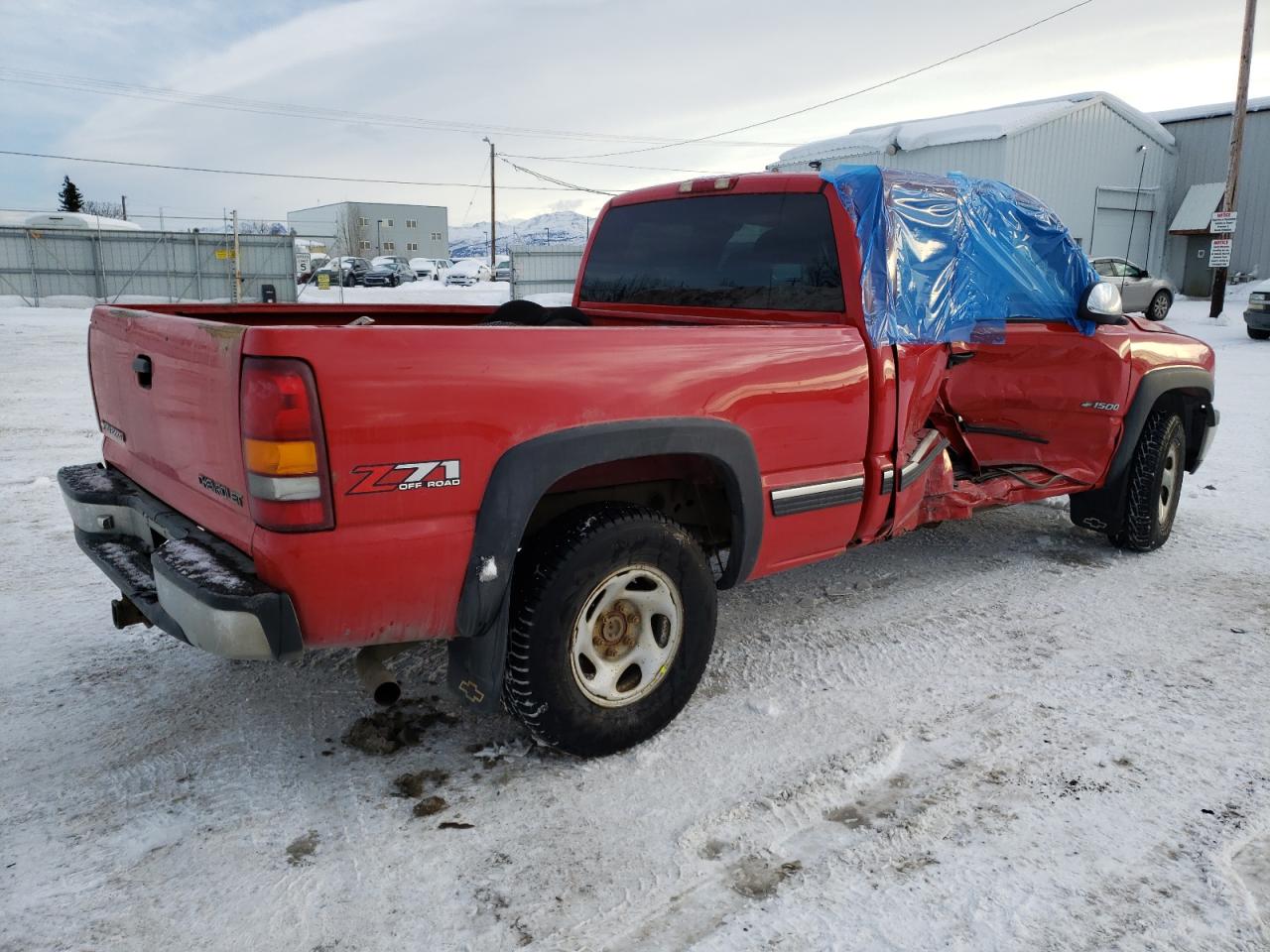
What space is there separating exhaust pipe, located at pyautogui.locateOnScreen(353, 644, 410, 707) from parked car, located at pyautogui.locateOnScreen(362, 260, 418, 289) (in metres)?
44.9

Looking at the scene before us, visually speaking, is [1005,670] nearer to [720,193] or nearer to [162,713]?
[720,193]

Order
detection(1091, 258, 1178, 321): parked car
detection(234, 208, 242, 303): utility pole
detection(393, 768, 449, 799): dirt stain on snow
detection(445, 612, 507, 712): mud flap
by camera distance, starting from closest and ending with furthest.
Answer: detection(445, 612, 507, 712): mud flap, detection(393, 768, 449, 799): dirt stain on snow, detection(1091, 258, 1178, 321): parked car, detection(234, 208, 242, 303): utility pole

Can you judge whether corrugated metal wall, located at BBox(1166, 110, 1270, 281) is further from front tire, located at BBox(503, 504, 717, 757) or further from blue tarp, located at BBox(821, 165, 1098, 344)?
front tire, located at BBox(503, 504, 717, 757)

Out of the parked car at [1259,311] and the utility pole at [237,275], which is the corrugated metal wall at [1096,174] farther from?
the utility pole at [237,275]

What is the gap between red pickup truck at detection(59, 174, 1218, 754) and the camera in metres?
2.42

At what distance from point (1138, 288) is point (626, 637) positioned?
24.1m

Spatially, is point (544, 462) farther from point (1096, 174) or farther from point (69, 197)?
point (69, 197)

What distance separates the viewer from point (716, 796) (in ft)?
9.53

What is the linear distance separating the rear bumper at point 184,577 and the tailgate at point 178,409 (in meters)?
0.06

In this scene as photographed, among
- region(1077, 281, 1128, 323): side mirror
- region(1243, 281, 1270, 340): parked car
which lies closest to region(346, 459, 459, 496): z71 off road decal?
region(1077, 281, 1128, 323): side mirror

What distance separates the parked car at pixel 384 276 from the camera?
45.5 metres

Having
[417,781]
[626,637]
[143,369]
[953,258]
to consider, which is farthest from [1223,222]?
[143,369]

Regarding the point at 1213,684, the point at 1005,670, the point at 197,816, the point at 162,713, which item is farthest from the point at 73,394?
the point at 1213,684

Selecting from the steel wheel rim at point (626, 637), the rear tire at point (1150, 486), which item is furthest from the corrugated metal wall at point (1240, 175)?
the steel wheel rim at point (626, 637)
